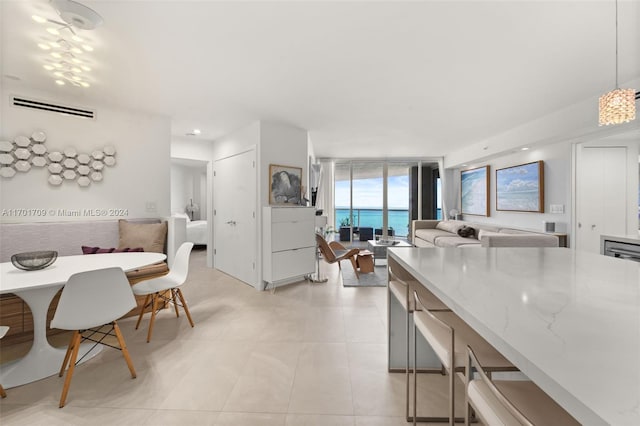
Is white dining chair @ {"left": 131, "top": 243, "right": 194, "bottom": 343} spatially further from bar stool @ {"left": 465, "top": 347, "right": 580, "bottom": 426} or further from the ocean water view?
the ocean water view

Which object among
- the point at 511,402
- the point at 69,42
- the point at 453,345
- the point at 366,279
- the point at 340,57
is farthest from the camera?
the point at 366,279

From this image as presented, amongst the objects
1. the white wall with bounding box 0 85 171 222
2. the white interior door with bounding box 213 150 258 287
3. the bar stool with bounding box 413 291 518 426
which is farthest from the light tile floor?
the white wall with bounding box 0 85 171 222

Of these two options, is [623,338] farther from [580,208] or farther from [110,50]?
[580,208]

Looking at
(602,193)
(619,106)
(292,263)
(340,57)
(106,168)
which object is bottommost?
(292,263)

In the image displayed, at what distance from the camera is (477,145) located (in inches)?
216

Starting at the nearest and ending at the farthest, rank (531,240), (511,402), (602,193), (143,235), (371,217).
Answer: (511,402) → (143,235) → (531,240) → (602,193) → (371,217)

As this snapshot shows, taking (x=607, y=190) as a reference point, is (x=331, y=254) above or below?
below

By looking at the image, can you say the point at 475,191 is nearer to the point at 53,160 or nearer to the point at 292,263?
the point at 292,263

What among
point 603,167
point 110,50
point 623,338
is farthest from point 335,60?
point 603,167

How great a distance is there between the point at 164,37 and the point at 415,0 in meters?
1.80

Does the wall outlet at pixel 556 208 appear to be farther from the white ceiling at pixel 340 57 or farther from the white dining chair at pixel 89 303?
the white dining chair at pixel 89 303

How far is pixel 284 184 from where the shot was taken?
407 cm

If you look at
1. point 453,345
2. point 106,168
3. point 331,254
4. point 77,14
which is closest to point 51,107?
point 106,168

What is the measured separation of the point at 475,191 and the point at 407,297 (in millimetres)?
5796
